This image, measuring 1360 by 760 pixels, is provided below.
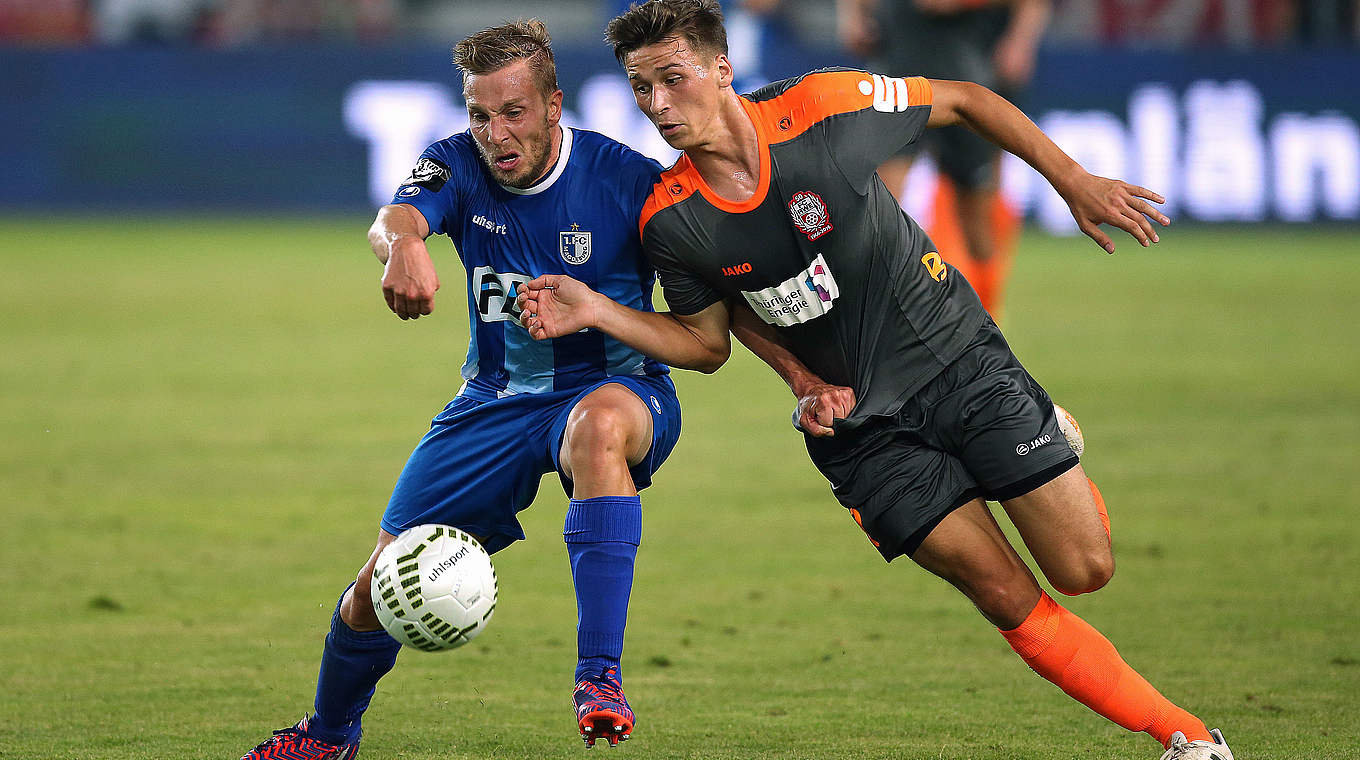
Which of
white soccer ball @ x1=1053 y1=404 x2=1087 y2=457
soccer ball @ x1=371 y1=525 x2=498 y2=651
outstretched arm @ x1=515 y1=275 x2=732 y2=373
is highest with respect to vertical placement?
outstretched arm @ x1=515 y1=275 x2=732 y2=373

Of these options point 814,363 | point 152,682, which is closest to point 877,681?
point 814,363

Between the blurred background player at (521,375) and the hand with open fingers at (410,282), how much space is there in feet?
0.15

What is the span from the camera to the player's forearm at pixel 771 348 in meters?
4.47

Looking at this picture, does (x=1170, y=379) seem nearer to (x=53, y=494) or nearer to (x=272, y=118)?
(x=53, y=494)

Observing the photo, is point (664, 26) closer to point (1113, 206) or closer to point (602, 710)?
point (1113, 206)

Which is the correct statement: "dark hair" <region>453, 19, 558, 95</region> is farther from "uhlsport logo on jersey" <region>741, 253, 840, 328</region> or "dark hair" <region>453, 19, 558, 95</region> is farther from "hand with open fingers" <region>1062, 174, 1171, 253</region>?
"hand with open fingers" <region>1062, 174, 1171, 253</region>

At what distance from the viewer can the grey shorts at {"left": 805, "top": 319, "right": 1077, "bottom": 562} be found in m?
4.22

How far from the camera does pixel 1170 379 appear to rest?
35.3ft

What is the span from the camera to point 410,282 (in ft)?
12.4

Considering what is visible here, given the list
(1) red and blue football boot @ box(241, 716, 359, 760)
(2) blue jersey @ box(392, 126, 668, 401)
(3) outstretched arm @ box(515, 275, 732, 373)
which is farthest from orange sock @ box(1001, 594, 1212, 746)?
(1) red and blue football boot @ box(241, 716, 359, 760)

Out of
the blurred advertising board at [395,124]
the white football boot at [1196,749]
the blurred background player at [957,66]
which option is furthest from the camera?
the blurred advertising board at [395,124]

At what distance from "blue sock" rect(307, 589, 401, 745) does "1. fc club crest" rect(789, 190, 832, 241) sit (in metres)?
1.57

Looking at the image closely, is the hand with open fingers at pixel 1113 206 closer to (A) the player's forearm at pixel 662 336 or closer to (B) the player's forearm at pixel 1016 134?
(B) the player's forearm at pixel 1016 134

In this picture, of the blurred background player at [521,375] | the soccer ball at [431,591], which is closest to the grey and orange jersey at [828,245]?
the blurred background player at [521,375]
